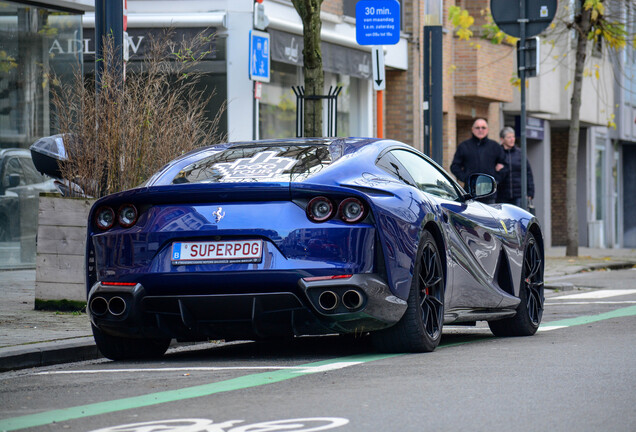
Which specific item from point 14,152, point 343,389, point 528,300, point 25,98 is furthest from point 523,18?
point 343,389

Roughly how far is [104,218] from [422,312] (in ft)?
6.13

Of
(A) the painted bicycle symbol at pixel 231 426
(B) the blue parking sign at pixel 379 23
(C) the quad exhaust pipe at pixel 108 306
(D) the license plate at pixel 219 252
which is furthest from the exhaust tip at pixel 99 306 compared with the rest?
(B) the blue parking sign at pixel 379 23

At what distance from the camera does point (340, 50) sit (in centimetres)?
2589

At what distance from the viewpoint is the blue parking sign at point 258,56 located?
15984mm

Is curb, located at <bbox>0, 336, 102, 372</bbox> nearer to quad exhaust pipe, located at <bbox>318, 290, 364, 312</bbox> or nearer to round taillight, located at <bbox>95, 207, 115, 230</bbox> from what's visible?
round taillight, located at <bbox>95, 207, 115, 230</bbox>

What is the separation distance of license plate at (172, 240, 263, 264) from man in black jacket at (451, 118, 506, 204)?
444 inches

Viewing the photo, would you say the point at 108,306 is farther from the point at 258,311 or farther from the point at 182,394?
the point at 182,394

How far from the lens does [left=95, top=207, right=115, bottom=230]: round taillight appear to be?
311 inches

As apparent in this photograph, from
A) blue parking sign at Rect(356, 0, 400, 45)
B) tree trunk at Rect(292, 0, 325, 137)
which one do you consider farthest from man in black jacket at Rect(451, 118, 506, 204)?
tree trunk at Rect(292, 0, 325, 137)

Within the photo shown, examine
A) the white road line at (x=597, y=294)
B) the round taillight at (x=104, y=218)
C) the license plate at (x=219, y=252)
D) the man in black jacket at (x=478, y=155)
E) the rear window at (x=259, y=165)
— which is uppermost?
the man in black jacket at (x=478, y=155)

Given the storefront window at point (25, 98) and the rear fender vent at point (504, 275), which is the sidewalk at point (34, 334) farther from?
the storefront window at point (25, 98)

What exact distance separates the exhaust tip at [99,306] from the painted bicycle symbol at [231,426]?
7.83 feet

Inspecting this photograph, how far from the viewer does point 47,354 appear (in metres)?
8.36

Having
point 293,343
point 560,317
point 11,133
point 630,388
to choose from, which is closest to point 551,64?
point 11,133
